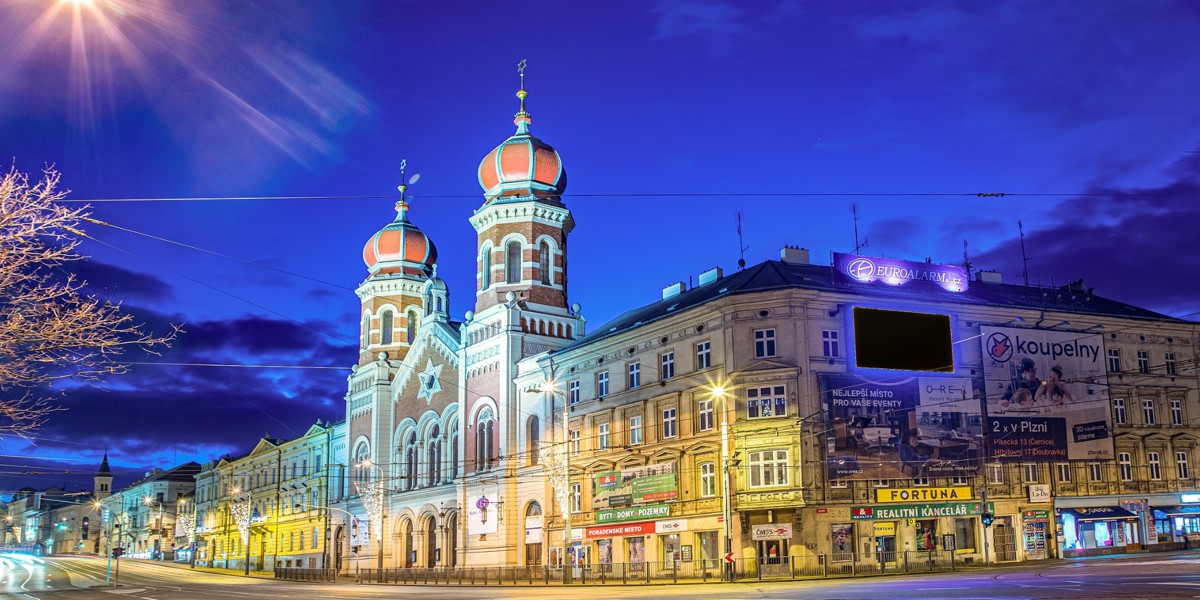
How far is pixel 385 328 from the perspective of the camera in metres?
83.8

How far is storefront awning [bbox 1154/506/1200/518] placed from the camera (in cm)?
5359

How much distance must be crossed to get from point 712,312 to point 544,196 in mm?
21085

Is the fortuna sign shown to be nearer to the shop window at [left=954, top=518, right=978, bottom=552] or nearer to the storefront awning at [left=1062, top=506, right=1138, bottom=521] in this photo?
the shop window at [left=954, top=518, right=978, bottom=552]

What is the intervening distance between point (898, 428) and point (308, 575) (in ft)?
132

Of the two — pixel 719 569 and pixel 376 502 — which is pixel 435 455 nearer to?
pixel 376 502

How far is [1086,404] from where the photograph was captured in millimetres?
53312

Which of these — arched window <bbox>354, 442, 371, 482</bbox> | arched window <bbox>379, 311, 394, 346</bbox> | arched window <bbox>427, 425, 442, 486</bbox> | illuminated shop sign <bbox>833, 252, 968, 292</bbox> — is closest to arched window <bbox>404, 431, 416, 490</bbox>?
arched window <bbox>427, 425, 442, 486</bbox>

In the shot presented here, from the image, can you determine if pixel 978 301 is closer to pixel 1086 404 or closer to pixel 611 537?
pixel 1086 404

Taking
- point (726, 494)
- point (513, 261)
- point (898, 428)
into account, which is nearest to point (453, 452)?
point (513, 261)

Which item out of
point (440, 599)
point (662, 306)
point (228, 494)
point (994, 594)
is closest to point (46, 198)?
point (994, 594)

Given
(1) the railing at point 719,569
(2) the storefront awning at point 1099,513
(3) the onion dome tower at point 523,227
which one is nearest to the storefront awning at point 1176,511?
(2) the storefront awning at point 1099,513

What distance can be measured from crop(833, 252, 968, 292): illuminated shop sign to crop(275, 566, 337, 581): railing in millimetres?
Result: 37303

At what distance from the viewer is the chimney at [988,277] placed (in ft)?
201

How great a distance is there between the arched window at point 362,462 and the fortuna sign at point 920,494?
41447mm
